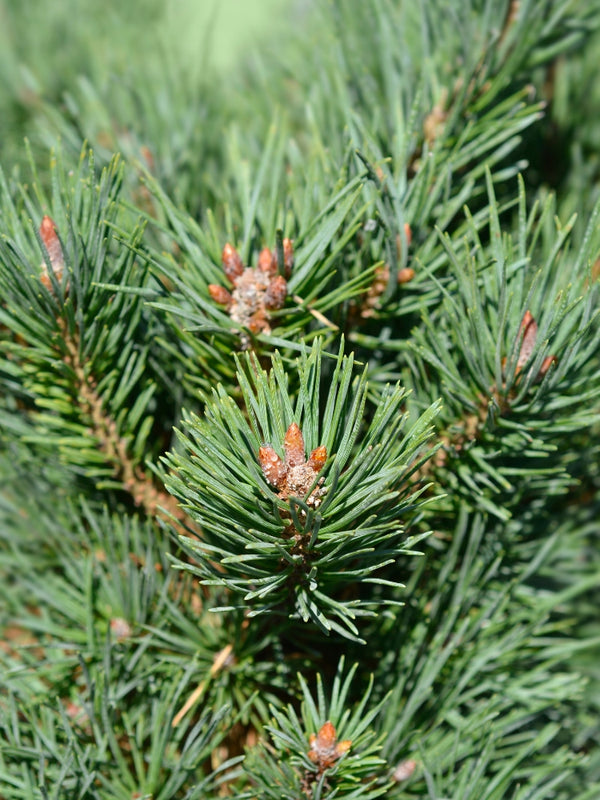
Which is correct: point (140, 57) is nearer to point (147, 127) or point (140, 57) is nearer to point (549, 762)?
point (147, 127)

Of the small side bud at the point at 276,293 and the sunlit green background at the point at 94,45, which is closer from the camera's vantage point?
the small side bud at the point at 276,293

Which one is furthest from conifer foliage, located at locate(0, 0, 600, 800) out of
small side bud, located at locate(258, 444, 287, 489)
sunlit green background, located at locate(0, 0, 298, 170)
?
sunlit green background, located at locate(0, 0, 298, 170)

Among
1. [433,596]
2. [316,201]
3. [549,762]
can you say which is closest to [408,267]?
[316,201]

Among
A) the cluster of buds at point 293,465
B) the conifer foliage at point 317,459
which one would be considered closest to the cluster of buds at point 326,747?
the conifer foliage at point 317,459

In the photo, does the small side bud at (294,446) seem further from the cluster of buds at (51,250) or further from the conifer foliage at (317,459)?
the cluster of buds at (51,250)

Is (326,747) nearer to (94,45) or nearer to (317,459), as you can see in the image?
(317,459)

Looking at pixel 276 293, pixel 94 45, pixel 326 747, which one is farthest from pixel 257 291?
pixel 94 45

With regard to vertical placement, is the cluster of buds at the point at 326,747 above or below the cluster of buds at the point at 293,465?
below
